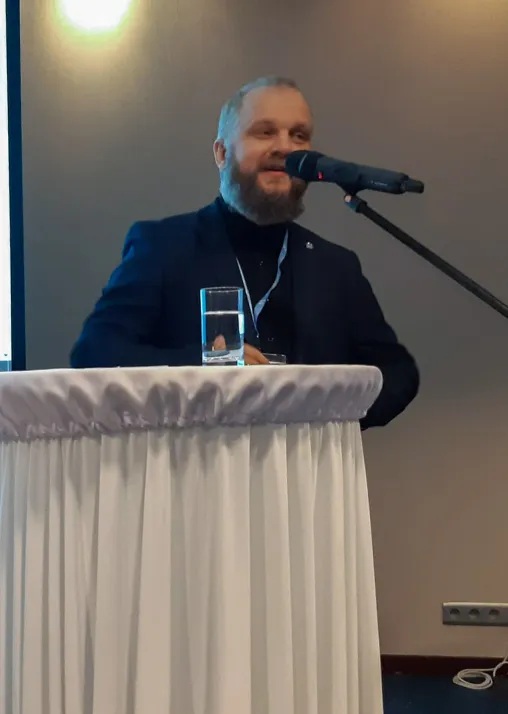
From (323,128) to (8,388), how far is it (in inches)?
66.7

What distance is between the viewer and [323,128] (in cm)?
225

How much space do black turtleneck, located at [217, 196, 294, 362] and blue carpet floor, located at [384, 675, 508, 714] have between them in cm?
96

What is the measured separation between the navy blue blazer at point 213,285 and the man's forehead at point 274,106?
229mm

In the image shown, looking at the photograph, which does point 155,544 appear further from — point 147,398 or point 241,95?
point 241,95

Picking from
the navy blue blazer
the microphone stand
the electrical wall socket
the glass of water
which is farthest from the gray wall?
the glass of water

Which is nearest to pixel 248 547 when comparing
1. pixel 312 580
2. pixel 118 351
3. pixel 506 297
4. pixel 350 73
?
pixel 312 580

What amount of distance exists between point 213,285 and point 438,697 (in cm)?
122

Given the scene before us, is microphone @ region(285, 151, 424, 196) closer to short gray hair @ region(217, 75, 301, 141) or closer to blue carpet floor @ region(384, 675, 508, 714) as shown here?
short gray hair @ region(217, 75, 301, 141)

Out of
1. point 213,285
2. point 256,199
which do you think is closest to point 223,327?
point 213,285

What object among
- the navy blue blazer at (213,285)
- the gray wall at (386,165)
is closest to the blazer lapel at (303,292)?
the navy blue blazer at (213,285)

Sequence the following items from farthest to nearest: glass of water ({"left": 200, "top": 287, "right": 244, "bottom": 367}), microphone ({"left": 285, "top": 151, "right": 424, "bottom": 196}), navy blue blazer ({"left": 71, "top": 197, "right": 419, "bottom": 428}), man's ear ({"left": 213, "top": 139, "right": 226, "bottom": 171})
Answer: man's ear ({"left": 213, "top": 139, "right": 226, "bottom": 171})
navy blue blazer ({"left": 71, "top": 197, "right": 419, "bottom": 428})
microphone ({"left": 285, "top": 151, "right": 424, "bottom": 196})
glass of water ({"left": 200, "top": 287, "right": 244, "bottom": 367})

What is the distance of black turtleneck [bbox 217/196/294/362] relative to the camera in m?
1.74

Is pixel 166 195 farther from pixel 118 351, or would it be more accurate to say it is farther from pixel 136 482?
pixel 136 482

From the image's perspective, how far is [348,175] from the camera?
48.4 inches
